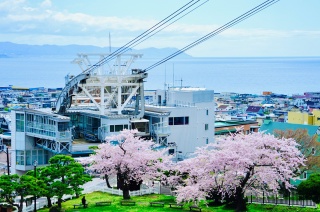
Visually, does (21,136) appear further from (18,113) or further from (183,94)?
(183,94)

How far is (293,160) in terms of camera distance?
1139 inches

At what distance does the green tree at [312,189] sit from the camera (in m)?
27.4

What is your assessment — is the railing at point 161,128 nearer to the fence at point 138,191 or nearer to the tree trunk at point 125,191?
the fence at point 138,191

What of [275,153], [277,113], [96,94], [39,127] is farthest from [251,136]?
[277,113]

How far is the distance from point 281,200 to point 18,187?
46.2 ft

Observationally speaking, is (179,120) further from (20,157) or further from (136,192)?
(136,192)

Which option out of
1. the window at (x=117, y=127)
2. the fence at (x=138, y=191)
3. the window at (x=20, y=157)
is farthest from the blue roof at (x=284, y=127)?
the window at (x=20, y=157)

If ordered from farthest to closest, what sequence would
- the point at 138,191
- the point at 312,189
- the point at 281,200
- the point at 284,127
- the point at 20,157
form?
1. the point at 284,127
2. the point at 20,157
3. the point at 138,191
4. the point at 281,200
5. the point at 312,189

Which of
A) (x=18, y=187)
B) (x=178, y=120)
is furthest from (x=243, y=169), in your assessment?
(x=178, y=120)

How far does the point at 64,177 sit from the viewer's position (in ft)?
104

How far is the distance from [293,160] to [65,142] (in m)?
19.6

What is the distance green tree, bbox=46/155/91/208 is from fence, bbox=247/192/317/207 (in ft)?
31.3

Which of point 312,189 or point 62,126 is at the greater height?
point 62,126

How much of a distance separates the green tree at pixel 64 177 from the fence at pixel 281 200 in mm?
9552
